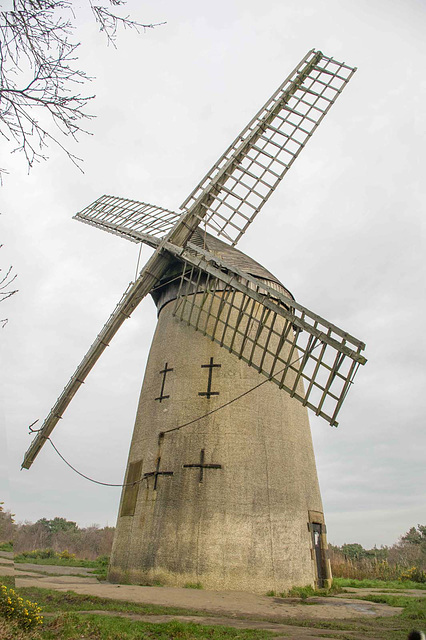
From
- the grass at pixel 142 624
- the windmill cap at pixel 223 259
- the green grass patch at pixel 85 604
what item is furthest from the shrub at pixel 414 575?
the green grass patch at pixel 85 604

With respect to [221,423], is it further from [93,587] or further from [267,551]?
[93,587]

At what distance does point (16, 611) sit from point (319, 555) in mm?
7811

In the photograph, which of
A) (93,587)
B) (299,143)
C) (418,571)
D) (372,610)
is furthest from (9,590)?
(418,571)

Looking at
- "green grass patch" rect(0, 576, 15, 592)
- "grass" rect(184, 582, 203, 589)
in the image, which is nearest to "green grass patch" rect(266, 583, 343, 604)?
"grass" rect(184, 582, 203, 589)

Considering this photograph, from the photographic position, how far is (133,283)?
467 inches

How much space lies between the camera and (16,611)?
416 cm

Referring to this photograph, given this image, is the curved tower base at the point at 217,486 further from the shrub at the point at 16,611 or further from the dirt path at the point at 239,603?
the shrub at the point at 16,611

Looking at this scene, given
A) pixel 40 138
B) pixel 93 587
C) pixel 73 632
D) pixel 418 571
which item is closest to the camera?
pixel 40 138

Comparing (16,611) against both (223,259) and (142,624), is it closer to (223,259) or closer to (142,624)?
(142,624)

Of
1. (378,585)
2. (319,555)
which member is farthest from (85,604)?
(378,585)

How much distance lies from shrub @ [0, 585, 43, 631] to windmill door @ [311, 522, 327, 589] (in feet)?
23.1

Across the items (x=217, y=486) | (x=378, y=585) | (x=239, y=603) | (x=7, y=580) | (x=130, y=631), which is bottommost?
(x=130, y=631)

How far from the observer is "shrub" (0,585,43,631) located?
4.00 metres

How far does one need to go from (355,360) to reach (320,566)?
5.41 m
